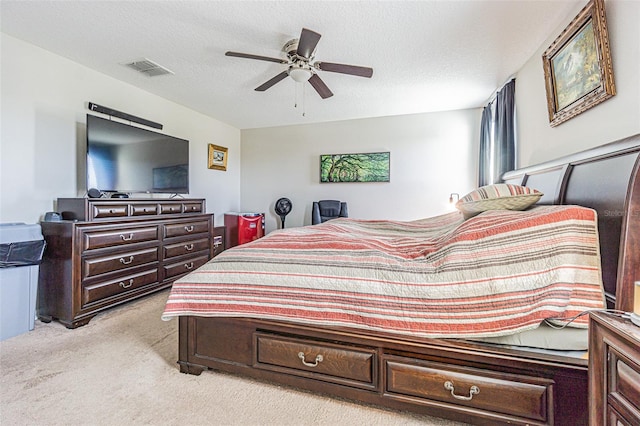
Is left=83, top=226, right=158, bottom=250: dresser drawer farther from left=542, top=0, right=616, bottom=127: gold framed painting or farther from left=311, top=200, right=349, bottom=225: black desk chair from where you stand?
left=542, top=0, right=616, bottom=127: gold framed painting

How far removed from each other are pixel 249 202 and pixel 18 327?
3.71 m

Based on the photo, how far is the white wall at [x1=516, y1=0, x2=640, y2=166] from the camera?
1.49m

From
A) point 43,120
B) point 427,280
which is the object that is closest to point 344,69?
point 427,280

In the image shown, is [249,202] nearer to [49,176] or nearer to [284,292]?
[49,176]

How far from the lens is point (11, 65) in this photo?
239cm

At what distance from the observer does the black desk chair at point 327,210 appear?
188 inches

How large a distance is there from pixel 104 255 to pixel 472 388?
9.80 feet

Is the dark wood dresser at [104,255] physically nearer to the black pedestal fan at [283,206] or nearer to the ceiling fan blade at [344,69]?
the black pedestal fan at [283,206]

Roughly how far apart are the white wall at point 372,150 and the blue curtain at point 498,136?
1.21 feet

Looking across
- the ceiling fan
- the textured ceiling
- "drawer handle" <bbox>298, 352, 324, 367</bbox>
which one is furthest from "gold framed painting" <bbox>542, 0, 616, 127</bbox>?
"drawer handle" <bbox>298, 352, 324, 367</bbox>

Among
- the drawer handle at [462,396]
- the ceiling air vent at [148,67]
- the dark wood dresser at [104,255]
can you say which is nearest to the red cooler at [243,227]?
the dark wood dresser at [104,255]

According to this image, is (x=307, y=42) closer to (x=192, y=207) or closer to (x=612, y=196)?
(x=612, y=196)

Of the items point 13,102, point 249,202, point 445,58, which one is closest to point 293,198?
point 249,202

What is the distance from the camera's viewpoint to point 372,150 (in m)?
4.82
